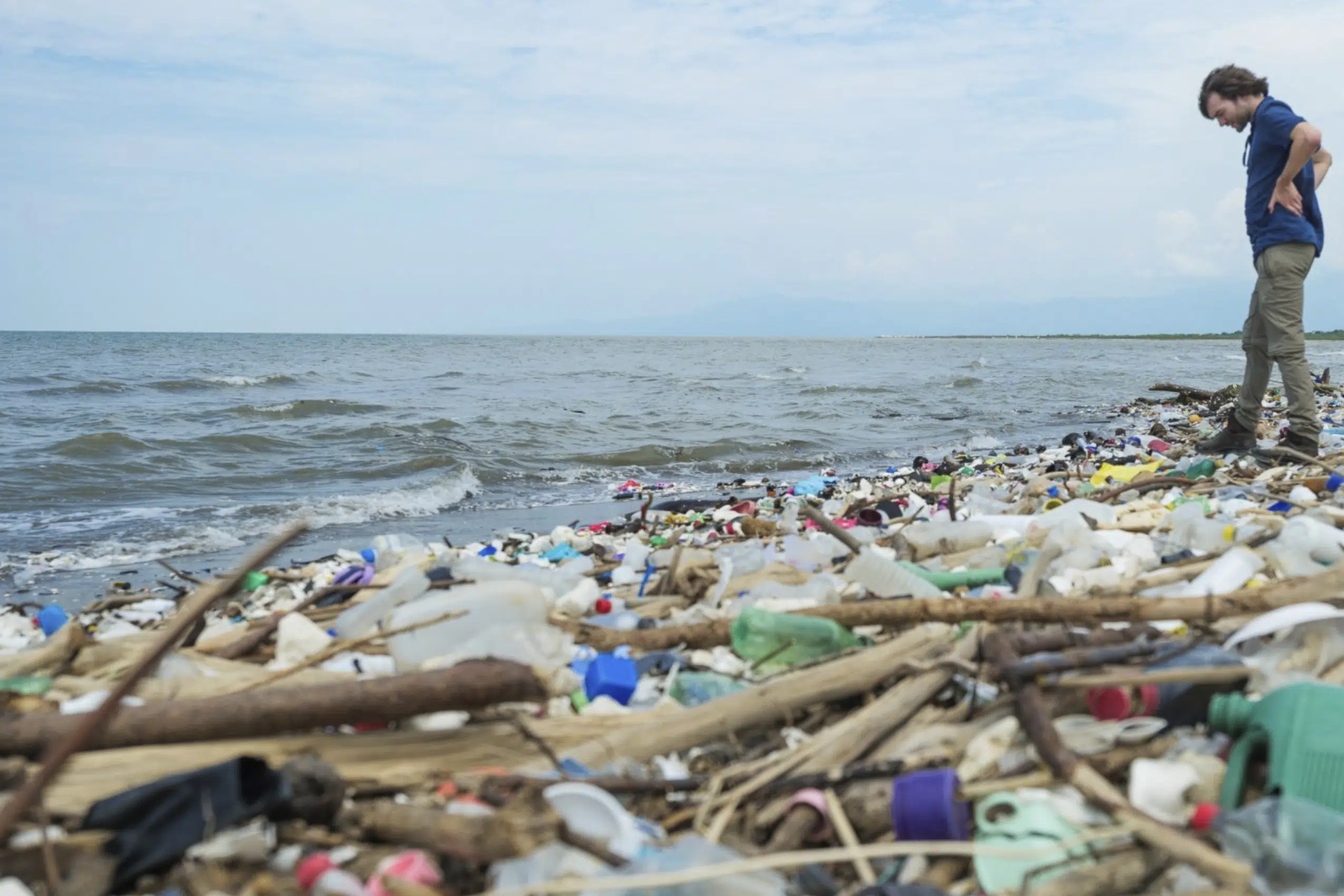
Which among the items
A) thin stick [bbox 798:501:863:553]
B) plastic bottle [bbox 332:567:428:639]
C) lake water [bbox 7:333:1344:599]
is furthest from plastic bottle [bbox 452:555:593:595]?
lake water [bbox 7:333:1344:599]

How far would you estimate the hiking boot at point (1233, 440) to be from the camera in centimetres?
661

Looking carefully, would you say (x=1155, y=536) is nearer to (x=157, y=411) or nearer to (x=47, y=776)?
(x=47, y=776)

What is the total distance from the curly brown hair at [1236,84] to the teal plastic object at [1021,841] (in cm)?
536

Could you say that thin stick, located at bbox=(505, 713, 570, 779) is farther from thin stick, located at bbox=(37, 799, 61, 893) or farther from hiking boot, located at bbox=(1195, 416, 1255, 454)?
hiking boot, located at bbox=(1195, 416, 1255, 454)

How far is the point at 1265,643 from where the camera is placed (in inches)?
89.3

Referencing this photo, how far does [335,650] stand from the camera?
252 centimetres

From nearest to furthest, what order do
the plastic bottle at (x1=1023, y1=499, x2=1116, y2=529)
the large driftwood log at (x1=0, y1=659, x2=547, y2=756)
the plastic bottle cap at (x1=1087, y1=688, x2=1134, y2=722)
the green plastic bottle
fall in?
1. the large driftwood log at (x1=0, y1=659, x2=547, y2=756)
2. the plastic bottle cap at (x1=1087, y1=688, x2=1134, y2=722)
3. the green plastic bottle
4. the plastic bottle at (x1=1023, y1=499, x2=1116, y2=529)

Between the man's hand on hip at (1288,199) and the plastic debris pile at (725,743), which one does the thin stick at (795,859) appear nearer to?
the plastic debris pile at (725,743)

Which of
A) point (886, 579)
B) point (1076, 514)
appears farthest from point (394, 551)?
point (1076, 514)

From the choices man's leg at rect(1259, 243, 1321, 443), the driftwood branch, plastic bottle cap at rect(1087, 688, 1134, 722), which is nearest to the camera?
the driftwood branch

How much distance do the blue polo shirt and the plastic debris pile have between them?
3.14 m

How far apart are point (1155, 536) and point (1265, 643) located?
1.76 meters

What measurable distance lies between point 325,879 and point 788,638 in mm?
1357

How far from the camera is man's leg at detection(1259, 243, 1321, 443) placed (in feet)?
18.5
